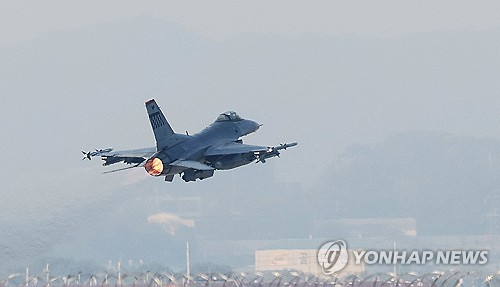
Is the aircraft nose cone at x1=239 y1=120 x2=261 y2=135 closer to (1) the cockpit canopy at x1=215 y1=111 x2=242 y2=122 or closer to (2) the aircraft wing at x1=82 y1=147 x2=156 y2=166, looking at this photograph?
(1) the cockpit canopy at x1=215 y1=111 x2=242 y2=122

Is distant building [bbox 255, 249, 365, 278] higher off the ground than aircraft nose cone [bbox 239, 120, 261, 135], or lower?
higher

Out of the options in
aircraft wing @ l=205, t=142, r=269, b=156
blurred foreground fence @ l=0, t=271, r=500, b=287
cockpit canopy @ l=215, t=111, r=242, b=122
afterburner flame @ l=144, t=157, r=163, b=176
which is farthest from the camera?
blurred foreground fence @ l=0, t=271, r=500, b=287

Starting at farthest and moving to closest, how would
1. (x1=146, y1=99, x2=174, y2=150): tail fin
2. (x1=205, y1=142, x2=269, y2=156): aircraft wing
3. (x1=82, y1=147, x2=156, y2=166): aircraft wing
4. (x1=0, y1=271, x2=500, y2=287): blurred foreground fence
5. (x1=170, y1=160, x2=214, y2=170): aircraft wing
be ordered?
(x1=0, y1=271, x2=500, y2=287): blurred foreground fence → (x1=82, y1=147, x2=156, y2=166): aircraft wing → (x1=146, y1=99, x2=174, y2=150): tail fin → (x1=205, y1=142, x2=269, y2=156): aircraft wing → (x1=170, y1=160, x2=214, y2=170): aircraft wing

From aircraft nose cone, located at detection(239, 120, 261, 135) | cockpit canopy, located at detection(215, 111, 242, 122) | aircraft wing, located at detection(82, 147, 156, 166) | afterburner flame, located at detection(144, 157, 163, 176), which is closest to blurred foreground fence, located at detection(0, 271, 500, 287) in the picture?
aircraft nose cone, located at detection(239, 120, 261, 135)

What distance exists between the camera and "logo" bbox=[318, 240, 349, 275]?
12682cm

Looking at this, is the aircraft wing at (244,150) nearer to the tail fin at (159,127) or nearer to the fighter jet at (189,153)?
the fighter jet at (189,153)

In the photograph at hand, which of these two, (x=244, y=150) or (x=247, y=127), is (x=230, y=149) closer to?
(x=244, y=150)

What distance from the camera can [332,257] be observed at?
136000 millimetres

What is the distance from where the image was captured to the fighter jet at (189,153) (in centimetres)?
7369

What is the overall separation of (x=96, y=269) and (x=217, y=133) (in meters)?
55.1

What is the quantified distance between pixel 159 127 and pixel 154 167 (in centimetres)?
297

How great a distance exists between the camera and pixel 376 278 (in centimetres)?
11156

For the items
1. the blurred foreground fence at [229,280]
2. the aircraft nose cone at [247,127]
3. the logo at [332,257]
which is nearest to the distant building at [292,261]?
the logo at [332,257]

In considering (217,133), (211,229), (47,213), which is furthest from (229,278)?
(211,229)
